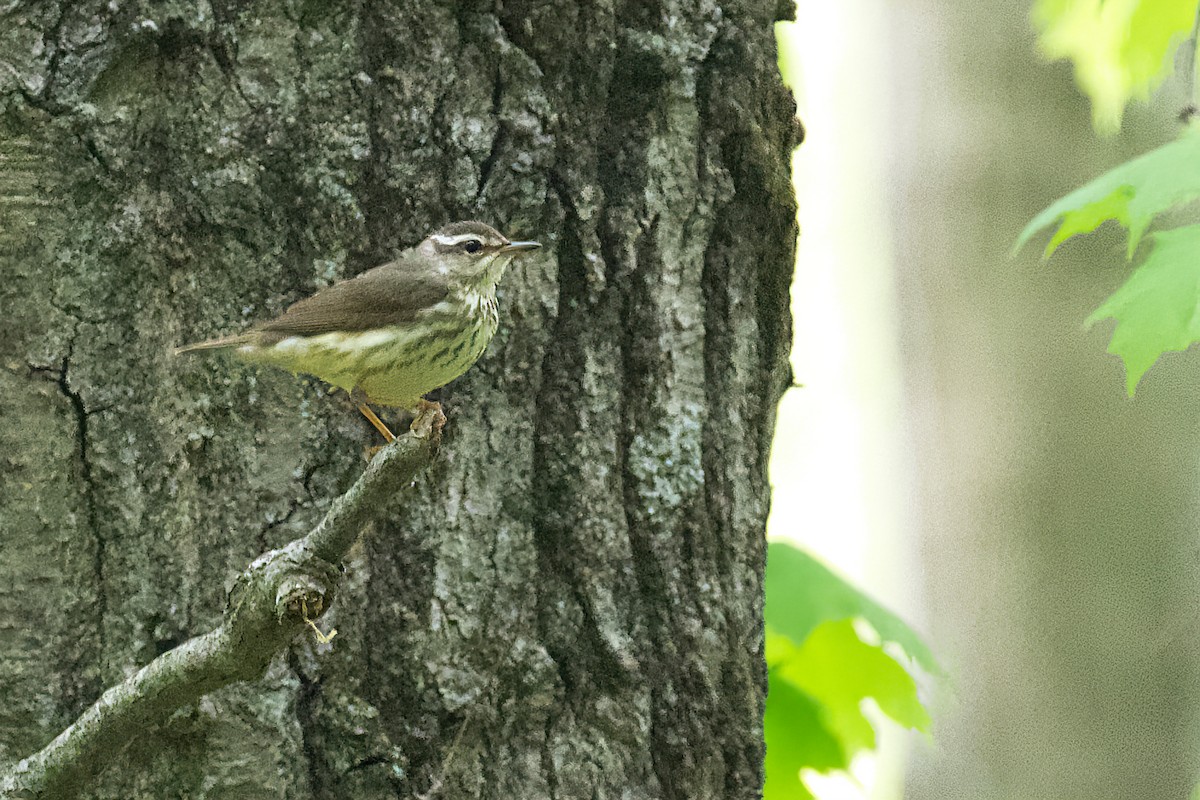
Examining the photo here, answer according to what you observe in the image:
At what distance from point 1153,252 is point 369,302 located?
2.04 m

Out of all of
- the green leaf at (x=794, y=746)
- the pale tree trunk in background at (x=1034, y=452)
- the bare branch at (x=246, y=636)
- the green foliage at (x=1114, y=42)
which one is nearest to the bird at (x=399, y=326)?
the bare branch at (x=246, y=636)

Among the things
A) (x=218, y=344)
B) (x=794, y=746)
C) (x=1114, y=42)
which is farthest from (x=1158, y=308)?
(x=218, y=344)

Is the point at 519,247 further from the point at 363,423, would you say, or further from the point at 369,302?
the point at 363,423

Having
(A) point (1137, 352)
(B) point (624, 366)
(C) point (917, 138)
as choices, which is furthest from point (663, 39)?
(C) point (917, 138)

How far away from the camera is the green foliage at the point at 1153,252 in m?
2.78

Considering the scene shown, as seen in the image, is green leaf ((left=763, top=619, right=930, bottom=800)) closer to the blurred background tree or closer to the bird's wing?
the blurred background tree

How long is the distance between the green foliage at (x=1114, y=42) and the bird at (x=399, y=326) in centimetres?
273

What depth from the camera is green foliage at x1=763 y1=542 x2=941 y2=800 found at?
3.44 meters

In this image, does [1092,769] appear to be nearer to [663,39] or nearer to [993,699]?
[993,699]

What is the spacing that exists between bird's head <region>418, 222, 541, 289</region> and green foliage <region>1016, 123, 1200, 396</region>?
141cm

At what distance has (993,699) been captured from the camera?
5078 mm

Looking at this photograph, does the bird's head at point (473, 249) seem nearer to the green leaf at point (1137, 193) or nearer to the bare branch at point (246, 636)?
the bare branch at point (246, 636)

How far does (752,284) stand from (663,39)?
0.54 metres

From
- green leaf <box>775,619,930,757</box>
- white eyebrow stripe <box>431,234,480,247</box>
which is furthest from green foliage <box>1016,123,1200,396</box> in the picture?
white eyebrow stripe <box>431,234,480,247</box>
